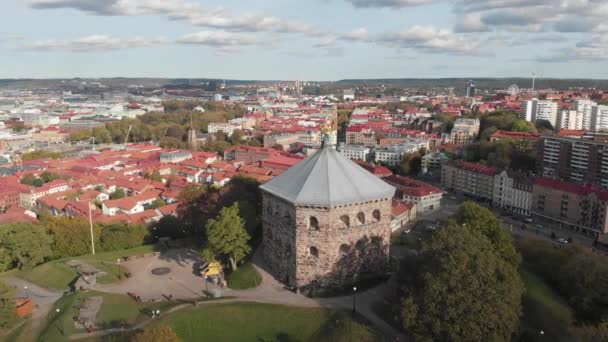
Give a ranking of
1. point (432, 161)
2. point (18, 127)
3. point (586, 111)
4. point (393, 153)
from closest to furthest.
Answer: point (432, 161) < point (393, 153) < point (586, 111) < point (18, 127)

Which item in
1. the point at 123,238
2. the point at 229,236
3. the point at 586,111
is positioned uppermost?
the point at 586,111

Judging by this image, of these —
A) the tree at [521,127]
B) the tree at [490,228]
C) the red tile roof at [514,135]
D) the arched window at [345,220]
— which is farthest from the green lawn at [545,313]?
the tree at [521,127]

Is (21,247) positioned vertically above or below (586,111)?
below

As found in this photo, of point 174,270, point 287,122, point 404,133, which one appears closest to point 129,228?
point 174,270

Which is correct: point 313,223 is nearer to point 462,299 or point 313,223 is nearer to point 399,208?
point 462,299

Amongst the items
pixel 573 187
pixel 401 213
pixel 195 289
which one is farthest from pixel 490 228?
pixel 573 187

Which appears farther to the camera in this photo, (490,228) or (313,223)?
(490,228)
